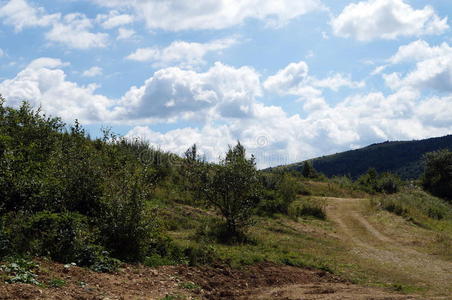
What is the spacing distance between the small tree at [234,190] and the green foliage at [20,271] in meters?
9.66

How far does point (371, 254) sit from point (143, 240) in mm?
9221

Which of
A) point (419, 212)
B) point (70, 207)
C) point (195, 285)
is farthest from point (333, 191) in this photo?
point (195, 285)

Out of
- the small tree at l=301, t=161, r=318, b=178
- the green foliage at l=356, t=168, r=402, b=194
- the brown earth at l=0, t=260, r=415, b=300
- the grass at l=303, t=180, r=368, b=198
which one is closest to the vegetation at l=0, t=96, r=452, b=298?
the brown earth at l=0, t=260, r=415, b=300

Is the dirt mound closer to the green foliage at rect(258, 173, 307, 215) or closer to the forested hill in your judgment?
the green foliage at rect(258, 173, 307, 215)

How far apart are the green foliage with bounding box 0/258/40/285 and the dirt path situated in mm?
9178

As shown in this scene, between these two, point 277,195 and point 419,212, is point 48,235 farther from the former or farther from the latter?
point 419,212

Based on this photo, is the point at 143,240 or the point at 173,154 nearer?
the point at 143,240

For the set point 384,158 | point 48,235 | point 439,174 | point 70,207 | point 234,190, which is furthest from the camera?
point 384,158

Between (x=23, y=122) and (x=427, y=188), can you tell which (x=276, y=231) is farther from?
(x=427, y=188)

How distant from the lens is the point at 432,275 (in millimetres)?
12461

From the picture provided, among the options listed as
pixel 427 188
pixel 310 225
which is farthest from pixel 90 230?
pixel 427 188

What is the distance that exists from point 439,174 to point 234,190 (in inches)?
1215

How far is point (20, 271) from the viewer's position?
7266 mm

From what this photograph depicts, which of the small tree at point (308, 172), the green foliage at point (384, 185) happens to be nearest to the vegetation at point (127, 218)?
the green foliage at point (384, 185)
